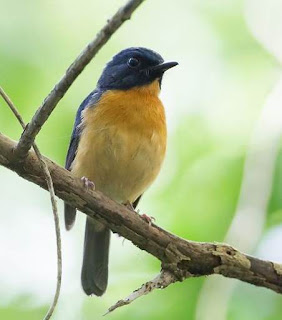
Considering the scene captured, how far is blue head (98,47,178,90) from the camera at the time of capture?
5.21 metres

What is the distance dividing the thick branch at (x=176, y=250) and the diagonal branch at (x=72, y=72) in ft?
1.48

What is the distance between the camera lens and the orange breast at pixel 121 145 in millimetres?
4750

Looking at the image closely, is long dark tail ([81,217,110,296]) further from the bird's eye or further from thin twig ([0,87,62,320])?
thin twig ([0,87,62,320])

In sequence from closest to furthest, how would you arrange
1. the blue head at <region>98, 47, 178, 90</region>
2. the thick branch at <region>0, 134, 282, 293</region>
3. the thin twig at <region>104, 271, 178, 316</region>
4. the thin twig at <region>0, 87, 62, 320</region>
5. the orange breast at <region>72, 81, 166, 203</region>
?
the thin twig at <region>0, 87, 62, 320</region> → the thin twig at <region>104, 271, 178, 316</region> → the thick branch at <region>0, 134, 282, 293</region> → the orange breast at <region>72, 81, 166, 203</region> → the blue head at <region>98, 47, 178, 90</region>

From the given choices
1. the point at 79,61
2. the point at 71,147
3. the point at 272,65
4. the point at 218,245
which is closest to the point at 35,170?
the point at 79,61

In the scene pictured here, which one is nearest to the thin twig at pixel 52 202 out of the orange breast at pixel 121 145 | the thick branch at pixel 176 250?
the thick branch at pixel 176 250

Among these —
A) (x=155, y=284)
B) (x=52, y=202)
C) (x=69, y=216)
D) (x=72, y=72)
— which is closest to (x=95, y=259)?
(x=69, y=216)

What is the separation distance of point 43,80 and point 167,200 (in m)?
1.48

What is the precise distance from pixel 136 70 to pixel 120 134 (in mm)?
712

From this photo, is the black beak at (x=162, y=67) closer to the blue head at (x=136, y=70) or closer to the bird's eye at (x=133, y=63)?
the blue head at (x=136, y=70)

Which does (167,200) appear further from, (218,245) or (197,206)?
(218,245)

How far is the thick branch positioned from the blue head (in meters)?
1.52

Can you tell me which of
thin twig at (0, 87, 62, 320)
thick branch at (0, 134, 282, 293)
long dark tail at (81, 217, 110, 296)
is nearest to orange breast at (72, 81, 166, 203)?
long dark tail at (81, 217, 110, 296)

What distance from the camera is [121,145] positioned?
4.72 m
